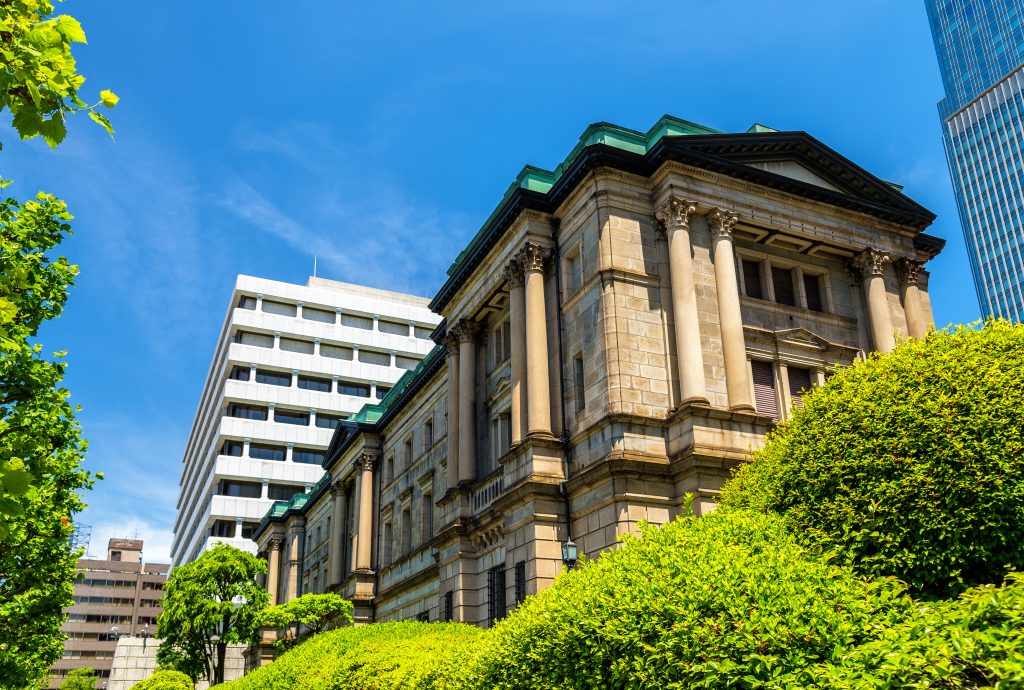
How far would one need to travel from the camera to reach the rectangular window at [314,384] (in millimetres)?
97938

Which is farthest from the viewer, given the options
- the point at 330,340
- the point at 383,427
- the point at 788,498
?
the point at 330,340

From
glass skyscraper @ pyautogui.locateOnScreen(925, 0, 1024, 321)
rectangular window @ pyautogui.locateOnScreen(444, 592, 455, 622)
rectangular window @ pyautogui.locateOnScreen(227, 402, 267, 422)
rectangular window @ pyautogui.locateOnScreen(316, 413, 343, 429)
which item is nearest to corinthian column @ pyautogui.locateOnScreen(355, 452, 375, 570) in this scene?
rectangular window @ pyautogui.locateOnScreen(444, 592, 455, 622)

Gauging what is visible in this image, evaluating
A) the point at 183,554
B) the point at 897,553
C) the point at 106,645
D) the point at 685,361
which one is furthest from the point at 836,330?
the point at 106,645

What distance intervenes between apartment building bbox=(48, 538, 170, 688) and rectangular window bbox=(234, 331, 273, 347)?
81633mm

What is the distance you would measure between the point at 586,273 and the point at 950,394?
15.7 meters

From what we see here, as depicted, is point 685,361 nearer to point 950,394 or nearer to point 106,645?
point 950,394

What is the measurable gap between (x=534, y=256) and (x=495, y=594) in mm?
11569

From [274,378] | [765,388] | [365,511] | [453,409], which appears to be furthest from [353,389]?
[765,388]

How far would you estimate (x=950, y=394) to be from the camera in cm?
1366

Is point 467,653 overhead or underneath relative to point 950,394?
underneath

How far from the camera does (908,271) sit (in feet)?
103

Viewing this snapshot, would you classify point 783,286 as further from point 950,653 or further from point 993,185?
point 993,185

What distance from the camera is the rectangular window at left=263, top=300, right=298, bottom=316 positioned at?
10088cm

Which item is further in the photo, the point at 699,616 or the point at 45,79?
the point at 699,616
